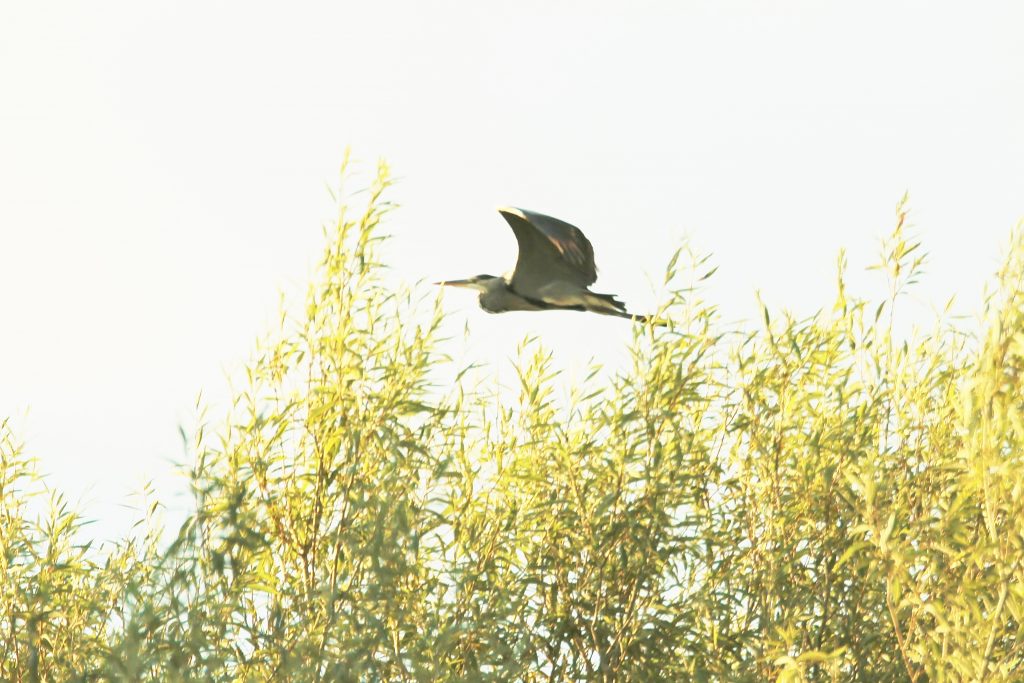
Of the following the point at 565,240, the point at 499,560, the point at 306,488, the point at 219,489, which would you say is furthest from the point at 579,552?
the point at 565,240

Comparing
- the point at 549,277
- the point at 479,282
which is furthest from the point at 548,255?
the point at 479,282

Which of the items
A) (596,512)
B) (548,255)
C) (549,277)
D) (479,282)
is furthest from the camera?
(479,282)

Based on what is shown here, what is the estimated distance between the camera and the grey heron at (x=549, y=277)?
30.1ft

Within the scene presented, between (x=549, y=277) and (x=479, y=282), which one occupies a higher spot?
(x=479, y=282)

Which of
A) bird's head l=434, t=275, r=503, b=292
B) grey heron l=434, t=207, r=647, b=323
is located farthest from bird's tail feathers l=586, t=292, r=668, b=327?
bird's head l=434, t=275, r=503, b=292

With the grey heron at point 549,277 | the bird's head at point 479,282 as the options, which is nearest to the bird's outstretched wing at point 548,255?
the grey heron at point 549,277

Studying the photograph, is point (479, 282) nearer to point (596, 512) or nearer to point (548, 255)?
point (548, 255)

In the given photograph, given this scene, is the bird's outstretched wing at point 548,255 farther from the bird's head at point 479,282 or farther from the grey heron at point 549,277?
the bird's head at point 479,282

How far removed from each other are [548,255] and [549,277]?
0.28 metres

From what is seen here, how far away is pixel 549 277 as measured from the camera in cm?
1003

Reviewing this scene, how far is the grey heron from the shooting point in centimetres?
918

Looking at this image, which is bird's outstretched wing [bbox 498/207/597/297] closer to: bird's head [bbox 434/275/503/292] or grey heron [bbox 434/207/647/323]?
grey heron [bbox 434/207/647/323]

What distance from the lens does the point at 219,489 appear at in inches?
253

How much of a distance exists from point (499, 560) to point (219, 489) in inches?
70.3
